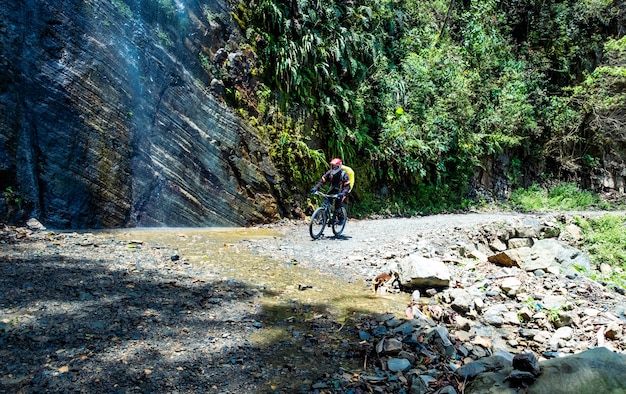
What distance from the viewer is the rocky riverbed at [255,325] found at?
3.07 m

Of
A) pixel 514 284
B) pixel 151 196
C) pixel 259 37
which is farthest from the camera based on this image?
pixel 259 37

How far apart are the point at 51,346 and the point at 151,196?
21.7ft

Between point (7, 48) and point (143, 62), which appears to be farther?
point (143, 62)

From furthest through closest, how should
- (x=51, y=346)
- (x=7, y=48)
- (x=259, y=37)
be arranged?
(x=259, y=37)
(x=7, y=48)
(x=51, y=346)

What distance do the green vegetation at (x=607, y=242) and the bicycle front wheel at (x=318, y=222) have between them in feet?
21.7

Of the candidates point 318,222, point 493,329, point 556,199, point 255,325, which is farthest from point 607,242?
point 255,325

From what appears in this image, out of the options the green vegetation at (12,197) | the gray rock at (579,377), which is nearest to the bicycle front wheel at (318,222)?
the green vegetation at (12,197)

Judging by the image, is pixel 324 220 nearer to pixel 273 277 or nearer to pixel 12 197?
pixel 273 277

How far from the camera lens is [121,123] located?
30.2ft

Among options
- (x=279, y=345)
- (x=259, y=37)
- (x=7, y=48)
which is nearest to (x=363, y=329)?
(x=279, y=345)

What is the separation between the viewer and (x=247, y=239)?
349 inches

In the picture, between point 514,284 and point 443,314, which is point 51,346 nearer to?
point 443,314

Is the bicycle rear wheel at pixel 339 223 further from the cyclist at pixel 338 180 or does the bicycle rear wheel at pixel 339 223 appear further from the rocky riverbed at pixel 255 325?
the rocky riverbed at pixel 255 325

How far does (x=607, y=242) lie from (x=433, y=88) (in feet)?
30.6
